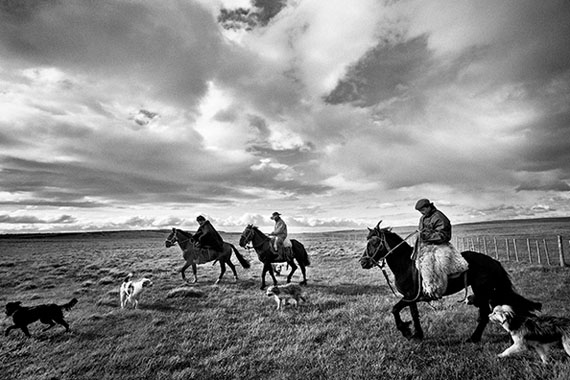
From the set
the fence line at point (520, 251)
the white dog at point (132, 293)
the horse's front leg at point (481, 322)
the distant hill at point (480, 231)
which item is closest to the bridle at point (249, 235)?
the white dog at point (132, 293)

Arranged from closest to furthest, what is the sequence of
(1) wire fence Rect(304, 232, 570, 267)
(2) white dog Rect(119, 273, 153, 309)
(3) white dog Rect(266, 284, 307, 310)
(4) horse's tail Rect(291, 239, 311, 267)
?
(3) white dog Rect(266, 284, 307, 310)
(2) white dog Rect(119, 273, 153, 309)
(4) horse's tail Rect(291, 239, 311, 267)
(1) wire fence Rect(304, 232, 570, 267)

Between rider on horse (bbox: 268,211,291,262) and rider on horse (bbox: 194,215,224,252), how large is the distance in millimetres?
3122

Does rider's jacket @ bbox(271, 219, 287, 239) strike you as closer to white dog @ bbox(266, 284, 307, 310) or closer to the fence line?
white dog @ bbox(266, 284, 307, 310)

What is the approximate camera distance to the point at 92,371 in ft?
16.1

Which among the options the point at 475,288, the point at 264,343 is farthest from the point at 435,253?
the point at 264,343

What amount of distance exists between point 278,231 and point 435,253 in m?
8.09

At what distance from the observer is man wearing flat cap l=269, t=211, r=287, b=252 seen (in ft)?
41.6

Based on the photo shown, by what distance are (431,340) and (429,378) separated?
1.62 m

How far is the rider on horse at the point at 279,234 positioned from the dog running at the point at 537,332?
8948 millimetres

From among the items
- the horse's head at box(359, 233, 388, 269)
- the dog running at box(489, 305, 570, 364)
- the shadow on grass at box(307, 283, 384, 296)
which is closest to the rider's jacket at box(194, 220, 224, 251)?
the shadow on grass at box(307, 283, 384, 296)

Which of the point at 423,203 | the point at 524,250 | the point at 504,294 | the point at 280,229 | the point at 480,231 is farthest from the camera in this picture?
the point at 480,231

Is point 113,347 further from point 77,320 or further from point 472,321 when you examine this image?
point 472,321

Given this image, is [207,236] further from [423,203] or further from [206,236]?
[423,203]

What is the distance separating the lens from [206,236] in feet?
44.2
